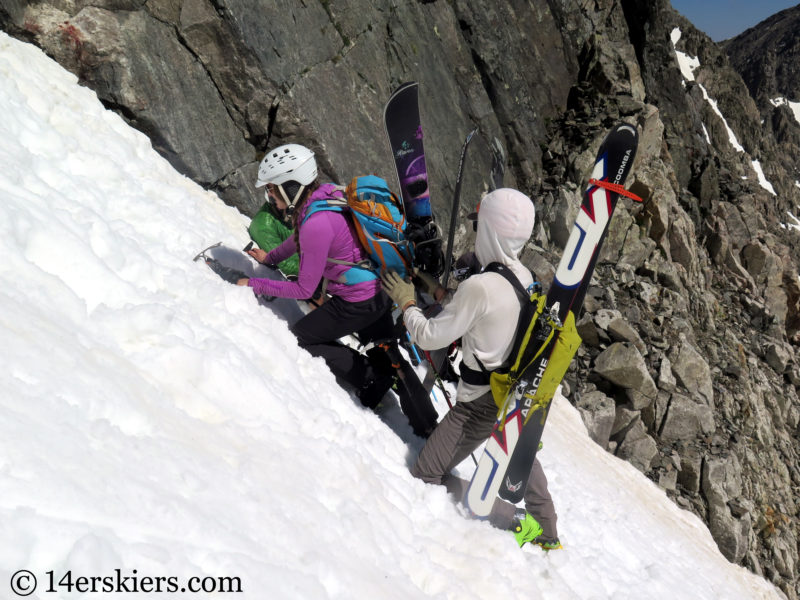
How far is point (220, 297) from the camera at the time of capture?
4965 millimetres

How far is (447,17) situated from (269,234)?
1447 centimetres

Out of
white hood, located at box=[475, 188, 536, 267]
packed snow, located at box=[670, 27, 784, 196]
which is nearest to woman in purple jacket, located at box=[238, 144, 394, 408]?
white hood, located at box=[475, 188, 536, 267]

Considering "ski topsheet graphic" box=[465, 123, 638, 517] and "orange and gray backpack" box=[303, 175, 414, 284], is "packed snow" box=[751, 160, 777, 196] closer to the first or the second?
"ski topsheet graphic" box=[465, 123, 638, 517]

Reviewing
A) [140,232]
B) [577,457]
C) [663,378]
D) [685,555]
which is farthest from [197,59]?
[663,378]

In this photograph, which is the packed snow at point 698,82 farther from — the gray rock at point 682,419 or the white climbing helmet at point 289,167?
the white climbing helmet at point 289,167

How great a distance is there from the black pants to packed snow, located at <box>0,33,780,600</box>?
9.3 inches

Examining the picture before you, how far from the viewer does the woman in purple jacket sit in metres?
4.75

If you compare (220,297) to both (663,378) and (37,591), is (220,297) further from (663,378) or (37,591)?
(663,378)

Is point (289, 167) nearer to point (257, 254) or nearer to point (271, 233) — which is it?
point (257, 254)

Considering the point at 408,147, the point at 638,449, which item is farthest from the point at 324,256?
the point at 638,449

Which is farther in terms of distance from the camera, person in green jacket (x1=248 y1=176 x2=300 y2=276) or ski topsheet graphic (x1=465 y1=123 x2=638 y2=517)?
person in green jacket (x1=248 y1=176 x2=300 y2=276)

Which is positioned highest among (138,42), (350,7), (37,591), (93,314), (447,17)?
(447,17)

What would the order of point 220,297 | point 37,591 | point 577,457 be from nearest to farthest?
point 37,591 < point 220,297 < point 577,457

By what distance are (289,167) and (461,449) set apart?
3.07m
